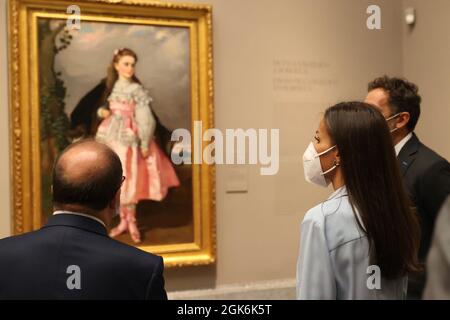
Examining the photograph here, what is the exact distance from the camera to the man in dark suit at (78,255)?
1.00 metres

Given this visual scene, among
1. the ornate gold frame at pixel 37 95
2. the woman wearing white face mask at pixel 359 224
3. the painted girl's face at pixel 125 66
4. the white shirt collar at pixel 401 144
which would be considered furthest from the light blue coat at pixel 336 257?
the painted girl's face at pixel 125 66

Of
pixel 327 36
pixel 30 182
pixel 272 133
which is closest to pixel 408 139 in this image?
pixel 272 133

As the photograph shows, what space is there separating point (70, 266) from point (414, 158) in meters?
1.19

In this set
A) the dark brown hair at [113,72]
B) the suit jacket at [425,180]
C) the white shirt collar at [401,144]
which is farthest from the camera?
the dark brown hair at [113,72]

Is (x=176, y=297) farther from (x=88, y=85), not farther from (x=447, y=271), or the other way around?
(x=447, y=271)

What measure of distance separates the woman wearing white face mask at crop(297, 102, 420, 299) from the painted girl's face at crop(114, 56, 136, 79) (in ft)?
4.51

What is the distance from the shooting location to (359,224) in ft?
3.55

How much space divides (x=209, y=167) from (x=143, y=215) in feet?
1.23

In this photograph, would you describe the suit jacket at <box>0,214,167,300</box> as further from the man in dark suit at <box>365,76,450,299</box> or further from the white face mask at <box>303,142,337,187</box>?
the man in dark suit at <box>365,76,450,299</box>

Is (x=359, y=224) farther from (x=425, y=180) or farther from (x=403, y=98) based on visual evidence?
(x=403, y=98)

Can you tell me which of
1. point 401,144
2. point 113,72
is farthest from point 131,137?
point 401,144

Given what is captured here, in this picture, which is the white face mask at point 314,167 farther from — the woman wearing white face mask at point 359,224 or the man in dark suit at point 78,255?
the man in dark suit at point 78,255

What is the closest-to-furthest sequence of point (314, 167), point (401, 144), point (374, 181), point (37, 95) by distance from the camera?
point (374, 181), point (314, 167), point (401, 144), point (37, 95)

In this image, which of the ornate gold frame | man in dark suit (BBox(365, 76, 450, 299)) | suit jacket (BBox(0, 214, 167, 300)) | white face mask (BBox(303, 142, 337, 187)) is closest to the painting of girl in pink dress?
the ornate gold frame
